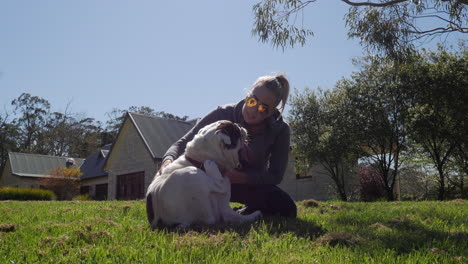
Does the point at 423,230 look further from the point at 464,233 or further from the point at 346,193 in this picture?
the point at 346,193

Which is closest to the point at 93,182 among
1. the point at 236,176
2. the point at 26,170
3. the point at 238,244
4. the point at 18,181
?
the point at 26,170

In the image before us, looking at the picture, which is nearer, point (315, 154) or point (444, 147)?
point (444, 147)

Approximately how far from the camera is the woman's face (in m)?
4.30

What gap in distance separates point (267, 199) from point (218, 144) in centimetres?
143

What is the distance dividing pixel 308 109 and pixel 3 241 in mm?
17038

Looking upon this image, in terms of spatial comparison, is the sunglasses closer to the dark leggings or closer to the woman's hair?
the woman's hair

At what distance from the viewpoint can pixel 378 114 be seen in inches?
665

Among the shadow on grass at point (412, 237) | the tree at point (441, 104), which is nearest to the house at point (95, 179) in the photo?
the tree at point (441, 104)

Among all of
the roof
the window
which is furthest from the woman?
the roof

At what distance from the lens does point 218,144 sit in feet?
12.1

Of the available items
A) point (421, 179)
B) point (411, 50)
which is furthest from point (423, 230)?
point (421, 179)

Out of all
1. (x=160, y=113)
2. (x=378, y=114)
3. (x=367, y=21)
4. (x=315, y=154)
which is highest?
(x=160, y=113)

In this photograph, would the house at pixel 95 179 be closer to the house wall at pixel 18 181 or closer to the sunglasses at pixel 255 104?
the house wall at pixel 18 181

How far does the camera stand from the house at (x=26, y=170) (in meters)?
→ 39.0
